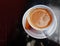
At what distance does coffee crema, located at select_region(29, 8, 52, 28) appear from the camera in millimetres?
785

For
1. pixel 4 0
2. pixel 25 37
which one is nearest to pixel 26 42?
pixel 25 37

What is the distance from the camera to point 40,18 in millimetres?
799

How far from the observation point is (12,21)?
0.87 meters

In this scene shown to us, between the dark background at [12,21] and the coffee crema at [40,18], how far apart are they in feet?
0.24

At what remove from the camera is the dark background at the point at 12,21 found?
2.70 feet

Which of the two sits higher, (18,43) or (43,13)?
(43,13)

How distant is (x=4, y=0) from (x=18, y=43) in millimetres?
284

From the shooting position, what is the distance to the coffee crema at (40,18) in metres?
0.78

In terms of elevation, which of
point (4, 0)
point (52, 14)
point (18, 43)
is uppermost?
point (4, 0)

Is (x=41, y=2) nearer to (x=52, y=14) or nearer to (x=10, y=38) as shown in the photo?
(x=52, y=14)

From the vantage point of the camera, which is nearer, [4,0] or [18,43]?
[18,43]

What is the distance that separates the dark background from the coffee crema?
74 millimetres

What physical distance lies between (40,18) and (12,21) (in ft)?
0.55

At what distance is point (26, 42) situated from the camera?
81 centimetres
